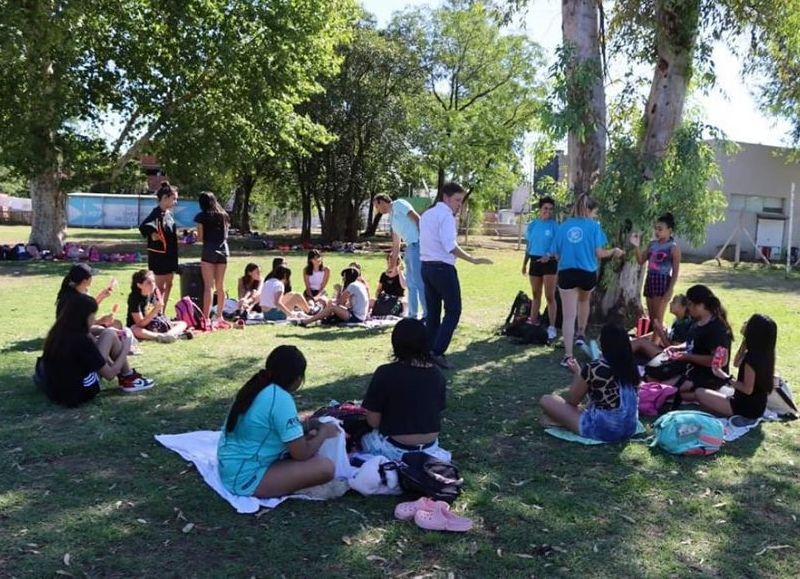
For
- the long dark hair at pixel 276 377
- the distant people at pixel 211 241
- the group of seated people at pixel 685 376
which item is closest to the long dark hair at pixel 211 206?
the distant people at pixel 211 241

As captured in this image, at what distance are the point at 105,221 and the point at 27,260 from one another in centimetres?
3055

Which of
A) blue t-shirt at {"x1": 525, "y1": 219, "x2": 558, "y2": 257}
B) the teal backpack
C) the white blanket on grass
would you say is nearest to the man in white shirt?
blue t-shirt at {"x1": 525, "y1": 219, "x2": 558, "y2": 257}

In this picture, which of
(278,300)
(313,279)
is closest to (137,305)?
(278,300)

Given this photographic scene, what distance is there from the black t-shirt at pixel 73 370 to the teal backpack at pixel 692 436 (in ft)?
14.0

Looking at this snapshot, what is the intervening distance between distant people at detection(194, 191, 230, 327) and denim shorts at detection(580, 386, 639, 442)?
18.3ft

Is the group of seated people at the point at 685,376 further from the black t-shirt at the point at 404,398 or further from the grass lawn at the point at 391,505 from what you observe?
the black t-shirt at the point at 404,398

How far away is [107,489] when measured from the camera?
161 inches

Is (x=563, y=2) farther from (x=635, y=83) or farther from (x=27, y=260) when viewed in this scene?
(x=27, y=260)

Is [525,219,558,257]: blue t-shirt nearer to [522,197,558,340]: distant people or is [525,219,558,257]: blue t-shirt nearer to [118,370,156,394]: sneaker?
[522,197,558,340]: distant people

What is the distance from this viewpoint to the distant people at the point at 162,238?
8.77m

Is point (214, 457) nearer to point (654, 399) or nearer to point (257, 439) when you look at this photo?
point (257, 439)

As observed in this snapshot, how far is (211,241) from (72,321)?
3.80 meters

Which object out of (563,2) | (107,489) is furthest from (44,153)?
(107,489)

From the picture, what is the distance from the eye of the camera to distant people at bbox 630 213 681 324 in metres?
8.46
